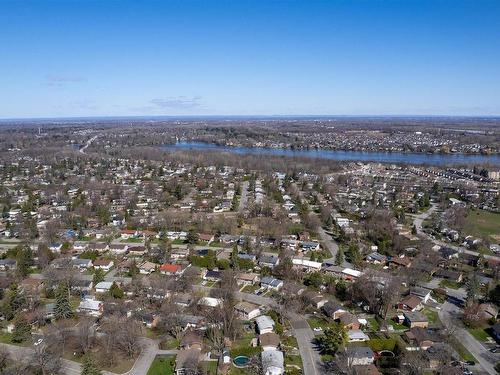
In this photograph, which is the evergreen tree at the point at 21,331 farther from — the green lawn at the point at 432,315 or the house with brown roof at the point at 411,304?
the green lawn at the point at 432,315

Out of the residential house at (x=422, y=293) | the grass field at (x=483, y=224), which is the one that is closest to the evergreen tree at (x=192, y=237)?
the residential house at (x=422, y=293)

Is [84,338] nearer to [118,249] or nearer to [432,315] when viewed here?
[118,249]

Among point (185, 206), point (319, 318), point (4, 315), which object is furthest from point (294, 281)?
point (185, 206)

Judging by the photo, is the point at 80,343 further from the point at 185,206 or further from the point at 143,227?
the point at 185,206

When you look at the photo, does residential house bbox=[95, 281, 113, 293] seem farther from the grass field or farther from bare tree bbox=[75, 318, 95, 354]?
the grass field

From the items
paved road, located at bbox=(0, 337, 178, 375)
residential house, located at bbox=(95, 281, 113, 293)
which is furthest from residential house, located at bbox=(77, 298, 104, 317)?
paved road, located at bbox=(0, 337, 178, 375)

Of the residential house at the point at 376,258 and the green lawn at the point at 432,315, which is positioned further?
the residential house at the point at 376,258
